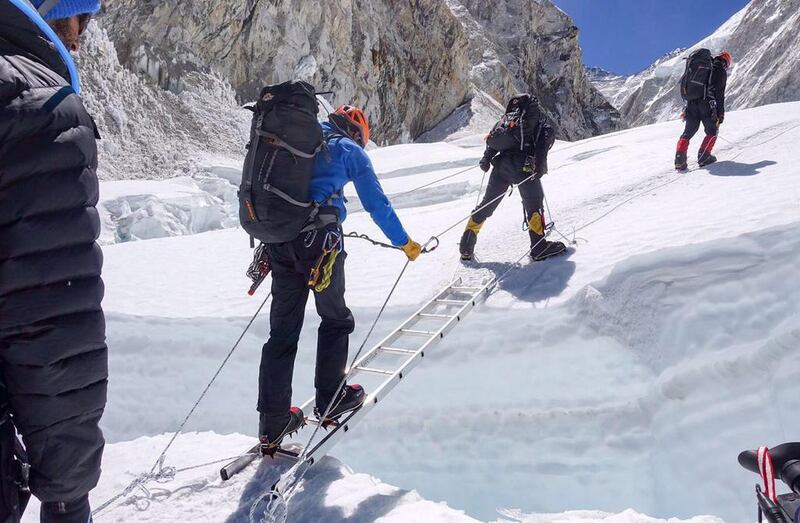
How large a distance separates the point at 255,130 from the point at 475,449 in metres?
2.58

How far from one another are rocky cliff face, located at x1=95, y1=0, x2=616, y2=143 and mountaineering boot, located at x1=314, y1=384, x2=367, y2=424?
22.8 metres

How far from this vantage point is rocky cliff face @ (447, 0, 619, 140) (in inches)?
2231

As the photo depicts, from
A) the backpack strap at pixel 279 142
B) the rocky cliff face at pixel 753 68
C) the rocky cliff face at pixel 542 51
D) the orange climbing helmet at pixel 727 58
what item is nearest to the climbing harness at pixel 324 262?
the backpack strap at pixel 279 142

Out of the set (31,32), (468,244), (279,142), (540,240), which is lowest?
(468,244)

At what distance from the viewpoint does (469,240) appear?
19.5 ft

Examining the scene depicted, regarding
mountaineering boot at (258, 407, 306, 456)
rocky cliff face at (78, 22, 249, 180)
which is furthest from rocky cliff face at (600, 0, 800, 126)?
mountaineering boot at (258, 407, 306, 456)

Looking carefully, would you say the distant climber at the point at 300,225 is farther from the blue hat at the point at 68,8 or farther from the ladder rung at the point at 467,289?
the ladder rung at the point at 467,289

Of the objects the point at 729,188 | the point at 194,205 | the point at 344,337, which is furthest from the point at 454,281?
the point at 194,205

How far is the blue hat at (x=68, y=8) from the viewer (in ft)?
5.02

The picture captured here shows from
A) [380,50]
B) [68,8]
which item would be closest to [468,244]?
[68,8]

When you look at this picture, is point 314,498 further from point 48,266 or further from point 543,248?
point 543,248

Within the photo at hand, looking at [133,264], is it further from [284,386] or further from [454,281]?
[284,386]

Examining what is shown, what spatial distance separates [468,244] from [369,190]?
120 inches

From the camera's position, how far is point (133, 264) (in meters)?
7.45
